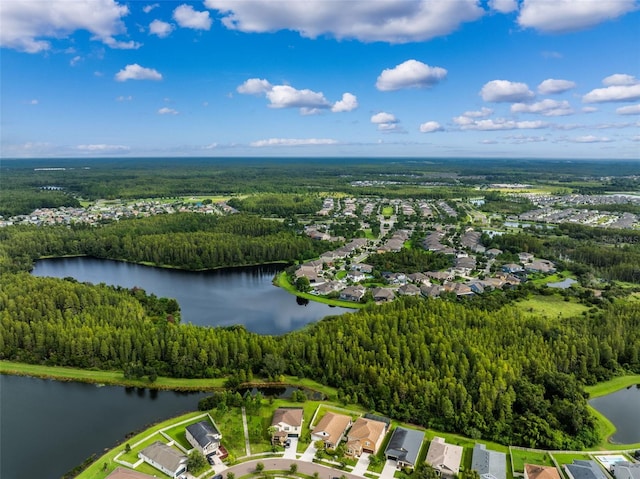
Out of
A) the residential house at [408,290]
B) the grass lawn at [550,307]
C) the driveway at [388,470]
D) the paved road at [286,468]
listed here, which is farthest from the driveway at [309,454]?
the grass lawn at [550,307]

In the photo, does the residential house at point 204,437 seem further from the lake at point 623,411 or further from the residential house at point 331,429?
the lake at point 623,411

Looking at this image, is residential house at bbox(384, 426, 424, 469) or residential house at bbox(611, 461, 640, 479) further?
residential house at bbox(384, 426, 424, 469)

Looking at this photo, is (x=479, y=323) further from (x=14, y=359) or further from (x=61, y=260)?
(x=61, y=260)

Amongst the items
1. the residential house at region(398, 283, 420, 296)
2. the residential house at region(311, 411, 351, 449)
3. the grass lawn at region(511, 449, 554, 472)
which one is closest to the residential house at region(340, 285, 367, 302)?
the residential house at region(398, 283, 420, 296)

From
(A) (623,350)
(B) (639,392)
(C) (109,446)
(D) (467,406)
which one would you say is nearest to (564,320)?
(A) (623,350)

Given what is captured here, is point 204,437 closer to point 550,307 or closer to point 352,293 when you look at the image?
point 352,293

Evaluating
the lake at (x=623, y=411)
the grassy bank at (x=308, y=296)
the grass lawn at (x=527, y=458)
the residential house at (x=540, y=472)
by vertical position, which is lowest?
the lake at (x=623, y=411)

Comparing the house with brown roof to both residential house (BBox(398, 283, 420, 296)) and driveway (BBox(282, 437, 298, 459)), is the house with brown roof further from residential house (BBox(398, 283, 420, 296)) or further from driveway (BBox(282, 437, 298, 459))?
residential house (BBox(398, 283, 420, 296))

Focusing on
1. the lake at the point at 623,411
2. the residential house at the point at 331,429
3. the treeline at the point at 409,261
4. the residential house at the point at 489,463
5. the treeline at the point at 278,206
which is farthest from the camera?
the treeline at the point at 278,206
